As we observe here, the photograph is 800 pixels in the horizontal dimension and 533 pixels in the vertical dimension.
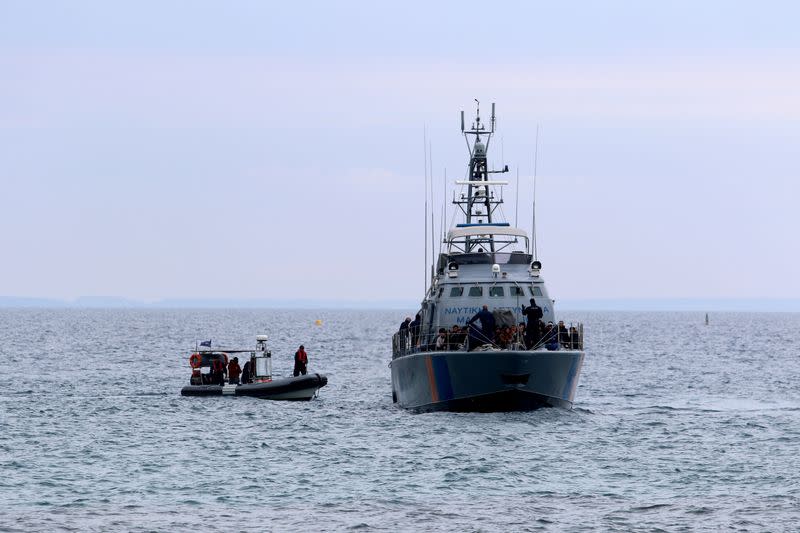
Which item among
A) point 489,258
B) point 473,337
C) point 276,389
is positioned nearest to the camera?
point 473,337

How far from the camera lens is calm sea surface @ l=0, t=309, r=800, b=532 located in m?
24.9

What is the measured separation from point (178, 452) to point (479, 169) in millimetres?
19552

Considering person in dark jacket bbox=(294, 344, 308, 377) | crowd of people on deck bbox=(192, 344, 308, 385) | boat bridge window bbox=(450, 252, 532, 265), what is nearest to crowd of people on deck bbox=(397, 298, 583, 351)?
boat bridge window bbox=(450, 252, 532, 265)

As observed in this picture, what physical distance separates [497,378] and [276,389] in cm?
1216

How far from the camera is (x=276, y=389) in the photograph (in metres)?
47.5

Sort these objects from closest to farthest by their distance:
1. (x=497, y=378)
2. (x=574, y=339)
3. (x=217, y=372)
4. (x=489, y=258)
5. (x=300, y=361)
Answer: (x=497, y=378) < (x=574, y=339) < (x=489, y=258) < (x=217, y=372) < (x=300, y=361)

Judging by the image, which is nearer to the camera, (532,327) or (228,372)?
(532,327)

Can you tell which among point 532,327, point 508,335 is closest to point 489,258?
point 532,327

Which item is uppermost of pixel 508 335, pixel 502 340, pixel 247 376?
pixel 508 335

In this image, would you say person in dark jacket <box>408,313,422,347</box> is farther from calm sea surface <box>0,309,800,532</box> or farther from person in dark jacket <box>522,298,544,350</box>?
person in dark jacket <box>522,298,544,350</box>


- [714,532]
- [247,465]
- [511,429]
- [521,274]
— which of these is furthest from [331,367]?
[714,532]

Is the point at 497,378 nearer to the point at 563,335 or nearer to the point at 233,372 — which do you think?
the point at 563,335

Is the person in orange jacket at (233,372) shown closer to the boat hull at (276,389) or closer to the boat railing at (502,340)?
the boat hull at (276,389)

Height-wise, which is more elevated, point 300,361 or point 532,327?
point 532,327
